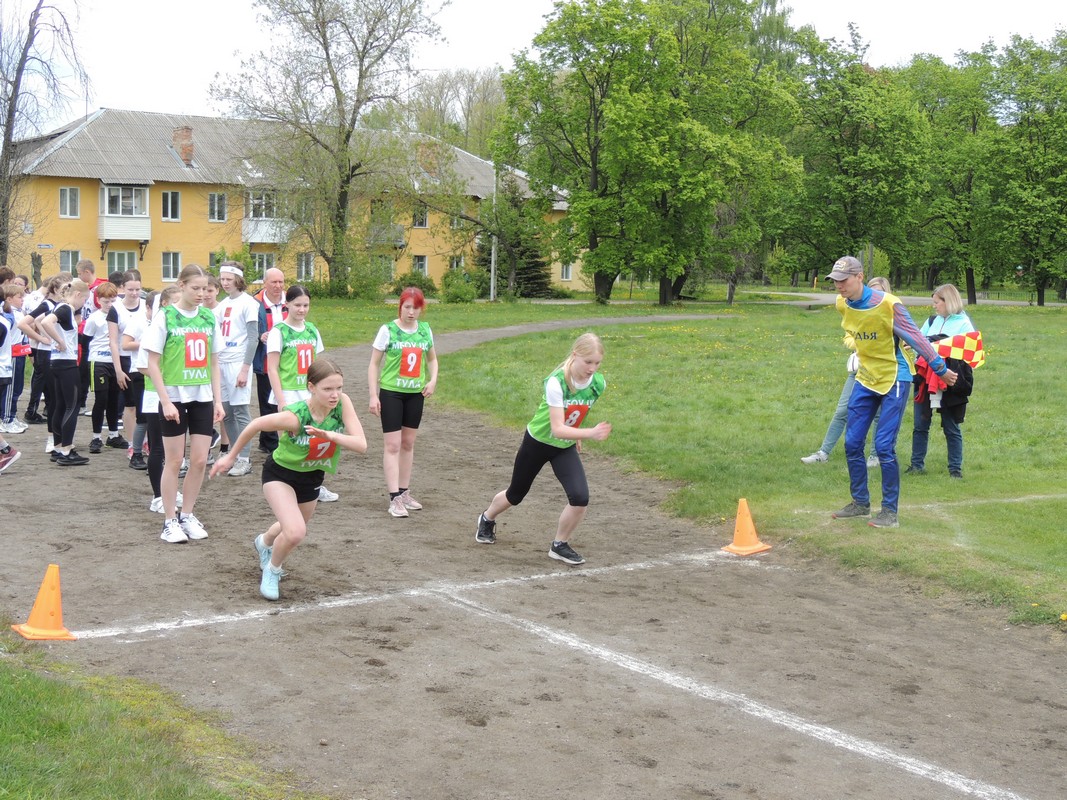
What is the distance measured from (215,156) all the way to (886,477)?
6205 centimetres

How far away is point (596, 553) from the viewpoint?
932 centimetres

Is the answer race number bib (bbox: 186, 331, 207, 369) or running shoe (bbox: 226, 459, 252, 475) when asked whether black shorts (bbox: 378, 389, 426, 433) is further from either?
running shoe (bbox: 226, 459, 252, 475)

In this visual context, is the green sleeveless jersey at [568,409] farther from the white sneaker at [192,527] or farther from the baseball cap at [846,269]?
the white sneaker at [192,527]

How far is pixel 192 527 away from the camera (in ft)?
29.6

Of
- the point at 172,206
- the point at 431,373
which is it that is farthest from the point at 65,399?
the point at 172,206

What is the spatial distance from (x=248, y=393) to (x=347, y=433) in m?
4.91

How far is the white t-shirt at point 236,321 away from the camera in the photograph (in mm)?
11695

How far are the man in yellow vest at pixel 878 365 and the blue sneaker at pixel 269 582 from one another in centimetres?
539

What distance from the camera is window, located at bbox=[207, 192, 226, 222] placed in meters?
65.1

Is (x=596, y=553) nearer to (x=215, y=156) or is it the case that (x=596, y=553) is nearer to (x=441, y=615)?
(x=441, y=615)

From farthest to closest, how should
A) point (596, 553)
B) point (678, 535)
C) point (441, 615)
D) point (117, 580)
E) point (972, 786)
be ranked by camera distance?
point (678, 535) → point (596, 553) → point (117, 580) → point (441, 615) → point (972, 786)

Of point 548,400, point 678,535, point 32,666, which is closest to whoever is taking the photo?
point 32,666

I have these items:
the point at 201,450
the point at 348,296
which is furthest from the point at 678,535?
the point at 348,296

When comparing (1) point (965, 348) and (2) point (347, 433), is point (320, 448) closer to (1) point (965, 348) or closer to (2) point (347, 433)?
(2) point (347, 433)
